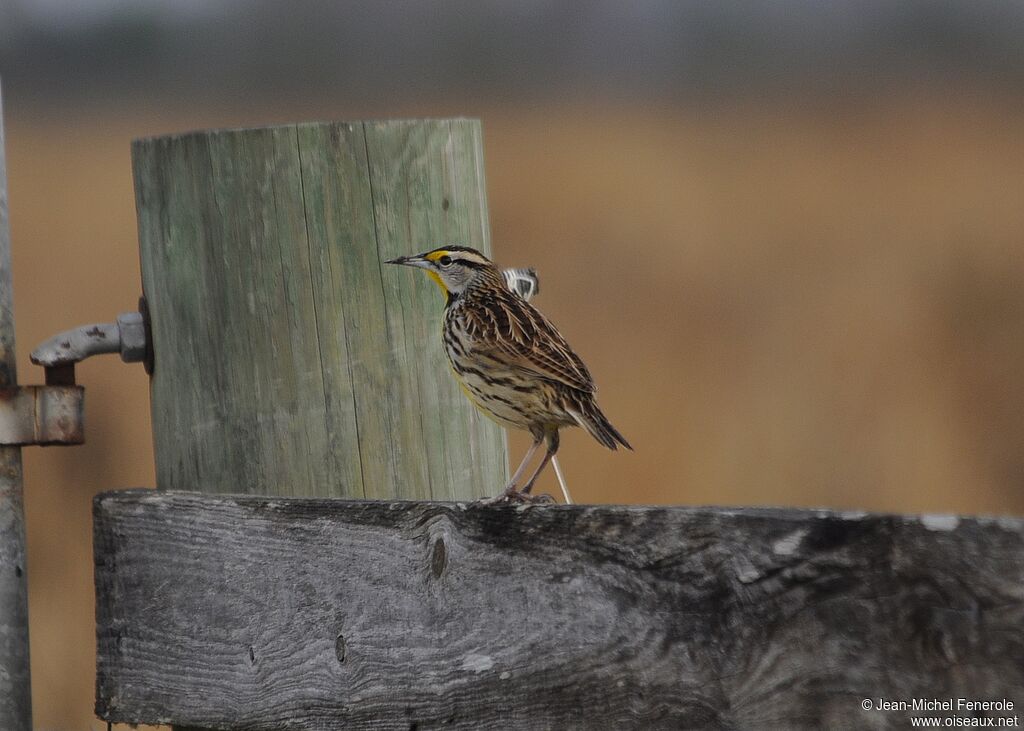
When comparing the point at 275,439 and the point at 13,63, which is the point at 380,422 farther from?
the point at 13,63

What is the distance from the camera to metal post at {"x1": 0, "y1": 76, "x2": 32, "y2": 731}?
2.89m

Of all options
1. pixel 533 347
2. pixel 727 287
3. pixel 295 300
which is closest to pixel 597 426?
pixel 533 347

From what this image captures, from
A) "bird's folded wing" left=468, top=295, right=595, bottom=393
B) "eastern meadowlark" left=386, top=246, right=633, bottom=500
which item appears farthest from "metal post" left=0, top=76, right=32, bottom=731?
"bird's folded wing" left=468, top=295, right=595, bottom=393

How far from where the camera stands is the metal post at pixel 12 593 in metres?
2.89

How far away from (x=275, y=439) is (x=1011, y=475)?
7.76 metres

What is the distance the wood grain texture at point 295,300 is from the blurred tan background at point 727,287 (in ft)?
14.0

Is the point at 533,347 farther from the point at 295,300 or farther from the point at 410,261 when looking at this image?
the point at 295,300

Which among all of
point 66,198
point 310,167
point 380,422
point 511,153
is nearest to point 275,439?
point 380,422

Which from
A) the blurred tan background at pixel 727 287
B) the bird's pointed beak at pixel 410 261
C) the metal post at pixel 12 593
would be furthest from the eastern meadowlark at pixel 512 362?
the blurred tan background at pixel 727 287

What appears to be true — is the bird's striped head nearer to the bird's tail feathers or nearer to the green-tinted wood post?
the green-tinted wood post

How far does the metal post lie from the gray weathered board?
0.19 meters

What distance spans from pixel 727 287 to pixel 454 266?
8.22m

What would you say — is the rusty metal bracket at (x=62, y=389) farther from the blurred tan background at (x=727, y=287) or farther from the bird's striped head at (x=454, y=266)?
the blurred tan background at (x=727, y=287)

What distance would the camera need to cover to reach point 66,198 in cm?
1377
